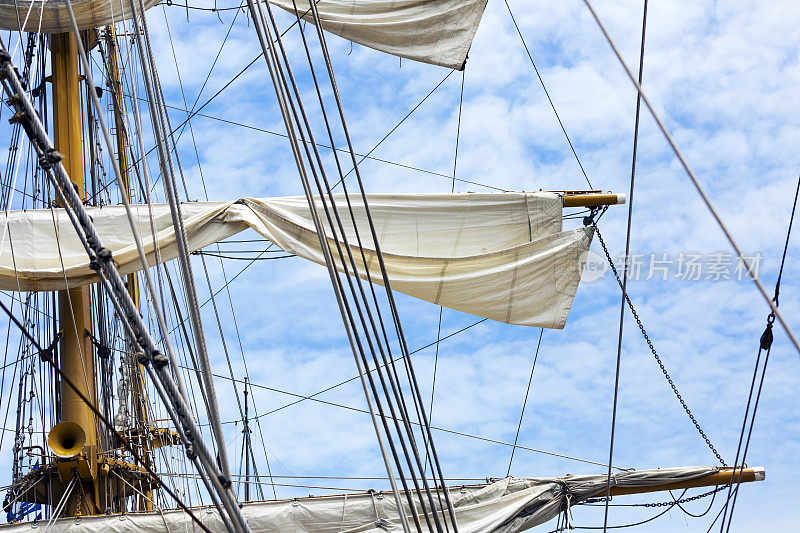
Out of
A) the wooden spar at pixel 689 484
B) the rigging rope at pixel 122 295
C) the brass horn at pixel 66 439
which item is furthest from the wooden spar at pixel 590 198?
the rigging rope at pixel 122 295

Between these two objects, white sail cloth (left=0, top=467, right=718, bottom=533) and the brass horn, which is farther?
white sail cloth (left=0, top=467, right=718, bottom=533)

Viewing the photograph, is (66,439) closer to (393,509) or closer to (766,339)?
(393,509)

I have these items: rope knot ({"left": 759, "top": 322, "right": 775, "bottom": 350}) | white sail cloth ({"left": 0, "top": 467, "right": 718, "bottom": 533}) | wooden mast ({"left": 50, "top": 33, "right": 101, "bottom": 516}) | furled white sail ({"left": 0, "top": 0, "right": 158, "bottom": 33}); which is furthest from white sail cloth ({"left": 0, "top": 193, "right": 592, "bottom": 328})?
rope knot ({"left": 759, "top": 322, "right": 775, "bottom": 350})

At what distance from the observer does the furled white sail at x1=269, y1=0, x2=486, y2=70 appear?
14133mm

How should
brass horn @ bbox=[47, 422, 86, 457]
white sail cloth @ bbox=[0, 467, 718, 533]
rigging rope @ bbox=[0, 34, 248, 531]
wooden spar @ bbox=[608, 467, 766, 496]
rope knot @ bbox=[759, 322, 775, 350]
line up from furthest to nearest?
wooden spar @ bbox=[608, 467, 766, 496]
white sail cloth @ bbox=[0, 467, 718, 533]
brass horn @ bbox=[47, 422, 86, 457]
rope knot @ bbox=[759, 322, 775, 350]
rigging rope @ bbox=[0, 34, 248, 531]

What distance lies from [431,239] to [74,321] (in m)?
4.31

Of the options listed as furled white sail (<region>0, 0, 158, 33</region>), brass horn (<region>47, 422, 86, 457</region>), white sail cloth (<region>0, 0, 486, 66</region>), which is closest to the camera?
brass horn (<region>47, 422, 86, 457</region>)

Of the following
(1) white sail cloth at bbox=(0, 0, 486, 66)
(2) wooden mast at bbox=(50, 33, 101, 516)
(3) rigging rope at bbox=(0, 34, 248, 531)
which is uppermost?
(1) white sail cloth at bbox=(0, 0, 486, 66)

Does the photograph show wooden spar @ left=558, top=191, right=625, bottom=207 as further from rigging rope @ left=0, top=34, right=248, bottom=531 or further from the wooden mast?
rigging rope @ left=0, top=34, right=248, bottom=531

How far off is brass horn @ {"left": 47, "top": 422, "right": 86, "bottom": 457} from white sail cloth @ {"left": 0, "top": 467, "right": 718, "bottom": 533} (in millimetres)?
973

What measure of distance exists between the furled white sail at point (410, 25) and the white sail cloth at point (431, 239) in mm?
2551

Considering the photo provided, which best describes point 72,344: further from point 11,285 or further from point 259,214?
point 259,214

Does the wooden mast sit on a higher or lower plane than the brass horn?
higher

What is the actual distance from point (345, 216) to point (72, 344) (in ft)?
11.6
